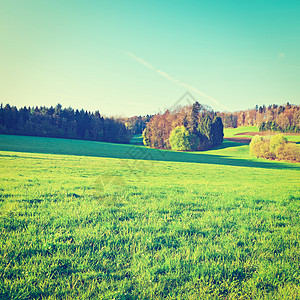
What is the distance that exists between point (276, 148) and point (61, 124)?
99.6m

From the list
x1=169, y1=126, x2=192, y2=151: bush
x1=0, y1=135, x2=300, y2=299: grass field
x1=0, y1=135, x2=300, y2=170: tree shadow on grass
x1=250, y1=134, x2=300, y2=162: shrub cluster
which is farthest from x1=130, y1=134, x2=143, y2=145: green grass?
x1=0, y1=135, x2=300, y2=299: grass field

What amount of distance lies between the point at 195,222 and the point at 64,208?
5179 mm

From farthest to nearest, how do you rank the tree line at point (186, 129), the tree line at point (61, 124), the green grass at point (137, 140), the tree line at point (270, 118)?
the green grass at point (137, 140)
the tree line at point (270, 118)
the tree line at point (61, 124)
the tree line at point (186, 129)

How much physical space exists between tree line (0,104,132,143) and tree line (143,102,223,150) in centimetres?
2258

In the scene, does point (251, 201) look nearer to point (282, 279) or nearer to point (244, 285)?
point (282, 279)

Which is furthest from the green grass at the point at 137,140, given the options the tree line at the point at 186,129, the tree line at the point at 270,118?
the tree line at the point at 270,118

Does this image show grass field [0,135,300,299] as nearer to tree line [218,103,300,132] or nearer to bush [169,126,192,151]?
bush [169,126,192,151]

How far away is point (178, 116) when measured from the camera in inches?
3236

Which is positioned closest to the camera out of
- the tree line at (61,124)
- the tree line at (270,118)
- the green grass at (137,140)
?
the tree line at (61,124)

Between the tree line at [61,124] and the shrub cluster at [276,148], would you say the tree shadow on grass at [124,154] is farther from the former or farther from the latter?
the tree line at [61,124]

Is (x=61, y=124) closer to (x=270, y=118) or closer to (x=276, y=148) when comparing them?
(x=276, y=148)

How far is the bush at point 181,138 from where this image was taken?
75750 mm

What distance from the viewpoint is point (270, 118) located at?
119m

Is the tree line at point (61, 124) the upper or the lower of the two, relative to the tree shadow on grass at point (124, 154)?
upper
